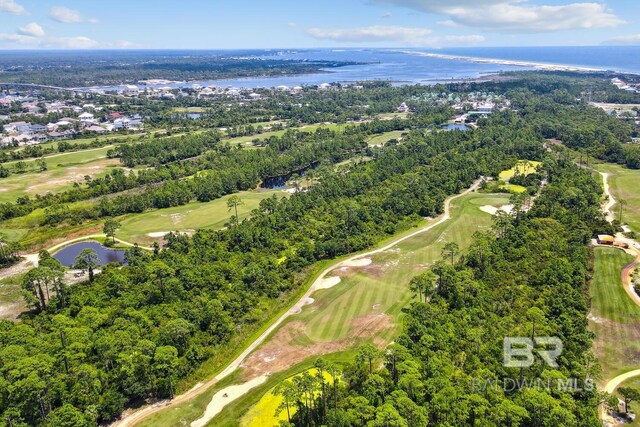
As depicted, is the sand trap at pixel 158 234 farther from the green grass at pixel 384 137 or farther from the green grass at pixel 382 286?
the green grass at pixel 384 137

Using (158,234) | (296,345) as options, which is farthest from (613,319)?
(158,234)

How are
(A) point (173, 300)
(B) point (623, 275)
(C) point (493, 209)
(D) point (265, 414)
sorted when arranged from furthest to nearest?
1. (C) point (493, 209)
2. (B) point (623, 275)
3. (A) point (173, 300)
4. (D) point (265, 414)

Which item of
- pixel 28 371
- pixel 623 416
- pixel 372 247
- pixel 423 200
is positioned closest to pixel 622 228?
pixel 423 200

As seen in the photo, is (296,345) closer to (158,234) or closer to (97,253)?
(158,234)

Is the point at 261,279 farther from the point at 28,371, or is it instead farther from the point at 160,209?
the point at 160,209

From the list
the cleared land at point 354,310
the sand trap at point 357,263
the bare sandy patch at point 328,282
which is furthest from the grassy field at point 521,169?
the bare sandy patch at point 328,282

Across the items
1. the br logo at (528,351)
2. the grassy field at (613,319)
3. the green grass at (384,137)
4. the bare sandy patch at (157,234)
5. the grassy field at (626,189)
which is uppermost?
the green grass at (384,137)
